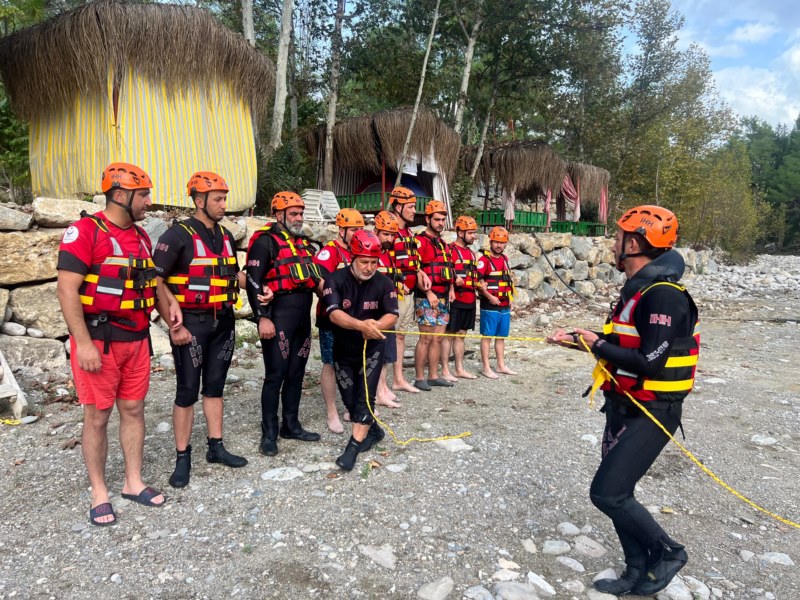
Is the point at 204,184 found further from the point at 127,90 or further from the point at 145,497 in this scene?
the point at 127,90

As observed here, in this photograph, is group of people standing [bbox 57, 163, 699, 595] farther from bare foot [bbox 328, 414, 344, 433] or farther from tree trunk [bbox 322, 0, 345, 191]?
tree trunk [bbox 322, 0, 345, 191]

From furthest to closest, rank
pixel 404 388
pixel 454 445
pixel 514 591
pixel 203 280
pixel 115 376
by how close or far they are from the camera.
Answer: pixel 404 388 → pixel 454 445 → pixel 203 280 → pixel 115 376 → pixel 514 591

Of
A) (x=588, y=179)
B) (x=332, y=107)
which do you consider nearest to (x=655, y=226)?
(x=332, y=107)

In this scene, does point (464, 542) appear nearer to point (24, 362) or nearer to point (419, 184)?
A: point (24, 362)

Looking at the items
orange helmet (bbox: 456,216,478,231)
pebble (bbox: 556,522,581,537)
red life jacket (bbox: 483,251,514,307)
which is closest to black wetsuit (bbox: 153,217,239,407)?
pebble (bbox: 556,522,581,537)

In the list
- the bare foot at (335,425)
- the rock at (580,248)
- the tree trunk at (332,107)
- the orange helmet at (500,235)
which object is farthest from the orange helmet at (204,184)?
the rock at (580,248)

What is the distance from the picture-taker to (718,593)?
280 centimetres

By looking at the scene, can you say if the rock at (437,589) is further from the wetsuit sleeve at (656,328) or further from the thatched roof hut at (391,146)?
the thatched roof hut at (391,146)

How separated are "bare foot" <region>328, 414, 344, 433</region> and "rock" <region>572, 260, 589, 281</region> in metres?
13.6

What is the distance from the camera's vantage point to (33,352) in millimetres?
6297

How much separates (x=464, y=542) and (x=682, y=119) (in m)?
31.4

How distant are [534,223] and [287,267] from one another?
587 inches

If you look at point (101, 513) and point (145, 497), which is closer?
point (101, 513)

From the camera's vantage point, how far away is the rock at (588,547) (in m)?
3.13
